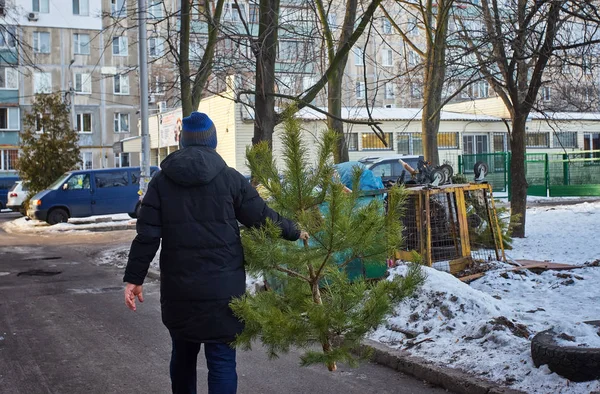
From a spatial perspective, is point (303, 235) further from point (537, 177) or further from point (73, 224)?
point (537, 177)

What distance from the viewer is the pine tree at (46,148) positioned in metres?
27.8

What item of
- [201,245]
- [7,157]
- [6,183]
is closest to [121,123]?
[7,157]

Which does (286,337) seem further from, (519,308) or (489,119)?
(489,119)

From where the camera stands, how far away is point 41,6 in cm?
5294

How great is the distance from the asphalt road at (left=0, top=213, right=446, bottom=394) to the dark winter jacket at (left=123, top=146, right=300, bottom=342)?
184cm

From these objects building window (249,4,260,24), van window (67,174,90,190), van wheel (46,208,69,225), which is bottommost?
van wheel (46,208,69,225)

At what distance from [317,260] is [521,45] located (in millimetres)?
7207

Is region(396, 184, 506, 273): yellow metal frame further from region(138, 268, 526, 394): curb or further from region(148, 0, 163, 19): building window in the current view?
region(148, 0, 163, 19): building window

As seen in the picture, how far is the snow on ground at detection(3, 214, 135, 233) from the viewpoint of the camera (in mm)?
23109

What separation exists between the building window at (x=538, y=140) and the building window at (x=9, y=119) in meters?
36.0

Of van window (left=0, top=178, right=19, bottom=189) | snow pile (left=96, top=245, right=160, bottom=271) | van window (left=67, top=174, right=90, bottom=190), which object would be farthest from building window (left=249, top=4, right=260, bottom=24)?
van window (left=0, top=178, right=19, bottom=189)

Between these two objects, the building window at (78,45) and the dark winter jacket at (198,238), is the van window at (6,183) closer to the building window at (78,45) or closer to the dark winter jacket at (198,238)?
the building window at (78,45)

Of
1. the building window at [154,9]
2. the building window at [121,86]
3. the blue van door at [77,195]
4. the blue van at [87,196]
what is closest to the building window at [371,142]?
the building window at [154,9]

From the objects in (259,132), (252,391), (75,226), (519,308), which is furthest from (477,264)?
(75,226)
